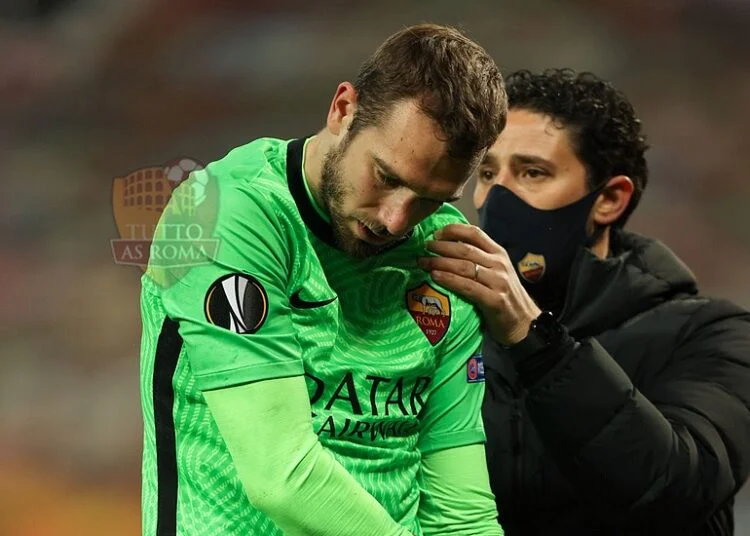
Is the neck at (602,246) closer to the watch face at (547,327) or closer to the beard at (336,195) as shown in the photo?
the watch face at (547,327)

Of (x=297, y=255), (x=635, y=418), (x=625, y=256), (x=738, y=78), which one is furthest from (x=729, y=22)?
(x=297, y=255)

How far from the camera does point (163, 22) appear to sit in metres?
2.93

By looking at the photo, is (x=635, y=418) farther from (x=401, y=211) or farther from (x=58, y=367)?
(x=58, y=367)

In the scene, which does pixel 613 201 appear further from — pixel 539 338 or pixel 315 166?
pixel 315 166

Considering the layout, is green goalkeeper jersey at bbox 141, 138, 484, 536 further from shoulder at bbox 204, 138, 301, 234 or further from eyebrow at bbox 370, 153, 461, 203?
eyebrow at bbox 370, 153, 461, 203

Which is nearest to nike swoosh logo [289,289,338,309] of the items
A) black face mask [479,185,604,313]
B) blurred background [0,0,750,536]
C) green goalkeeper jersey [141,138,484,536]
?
green goalkeeper jersey [141,138,484,536]

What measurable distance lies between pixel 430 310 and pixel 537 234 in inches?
24.6

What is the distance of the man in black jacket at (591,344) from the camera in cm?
163

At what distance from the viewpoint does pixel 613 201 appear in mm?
2051

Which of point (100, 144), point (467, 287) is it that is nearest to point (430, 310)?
point (467, 287)

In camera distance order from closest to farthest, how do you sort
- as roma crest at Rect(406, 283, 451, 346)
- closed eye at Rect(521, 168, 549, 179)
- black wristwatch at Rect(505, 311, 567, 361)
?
as roma crest at Rect(406, 283, 451, 346) → black wristwatch at Rect(505, 311, 567, 361) → closed eye at Rect(521, 168, 549, 179)

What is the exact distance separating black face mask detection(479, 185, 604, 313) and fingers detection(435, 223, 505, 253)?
435 mm

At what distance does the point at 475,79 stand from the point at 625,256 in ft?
2.97

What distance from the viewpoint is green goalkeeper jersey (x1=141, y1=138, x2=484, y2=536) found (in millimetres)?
1130
